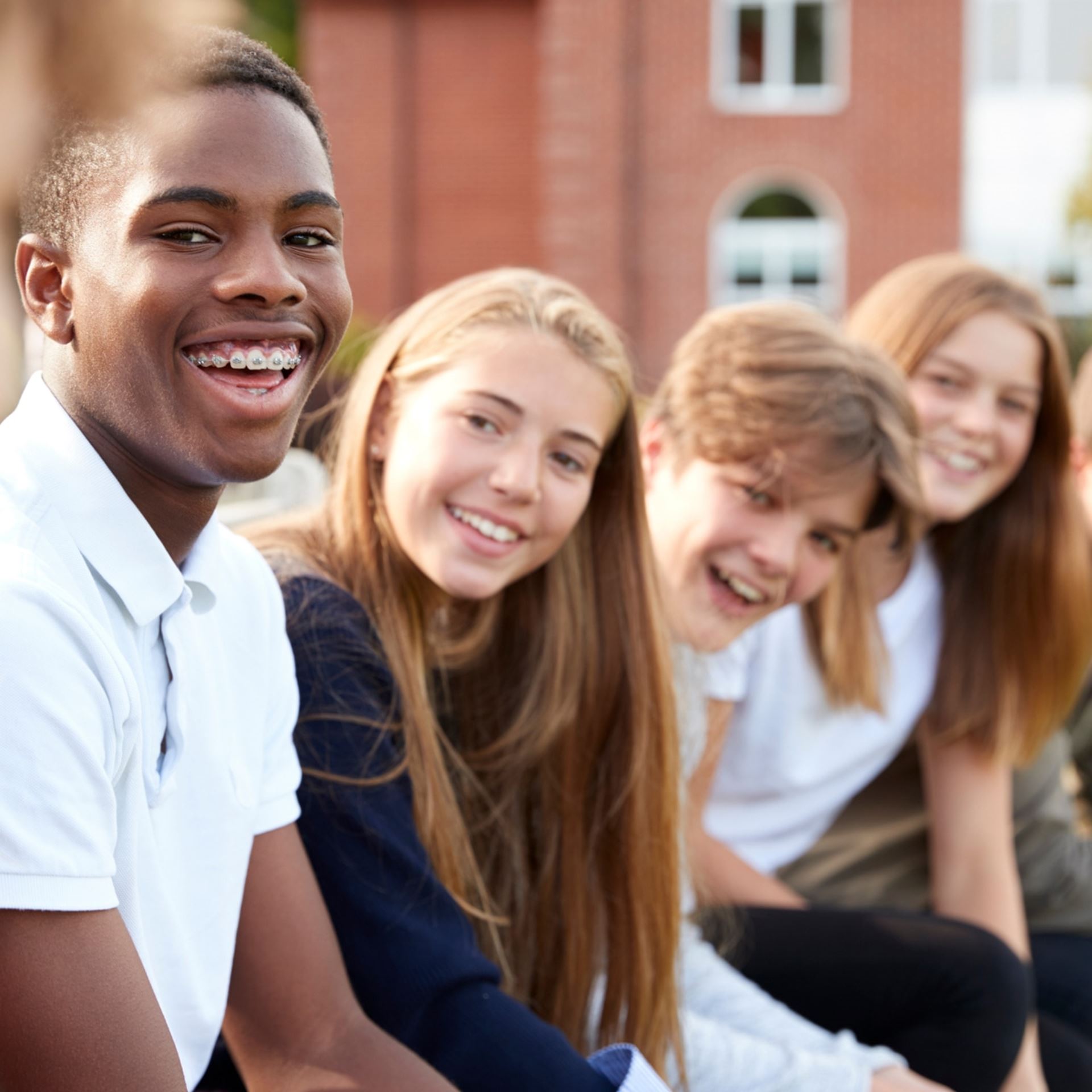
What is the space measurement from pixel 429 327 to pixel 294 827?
836mm

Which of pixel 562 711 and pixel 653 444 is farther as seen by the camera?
pixel 653 444

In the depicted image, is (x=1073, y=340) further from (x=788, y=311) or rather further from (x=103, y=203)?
(x=103, y=203)

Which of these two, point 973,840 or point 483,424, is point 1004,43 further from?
point 483,424

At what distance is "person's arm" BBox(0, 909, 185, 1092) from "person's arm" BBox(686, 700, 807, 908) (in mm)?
1578

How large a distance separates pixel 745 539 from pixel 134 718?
1422 mm

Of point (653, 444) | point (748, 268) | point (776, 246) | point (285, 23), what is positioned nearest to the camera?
point (653, 444)

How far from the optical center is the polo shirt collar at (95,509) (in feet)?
3.74

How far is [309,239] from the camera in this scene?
4.07ft

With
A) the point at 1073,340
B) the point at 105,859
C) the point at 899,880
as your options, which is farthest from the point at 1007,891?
the point at 1073,340

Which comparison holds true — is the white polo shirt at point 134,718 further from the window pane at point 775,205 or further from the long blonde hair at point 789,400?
the window pane at point 775,205

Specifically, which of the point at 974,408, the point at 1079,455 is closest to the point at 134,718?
the point at 974,408

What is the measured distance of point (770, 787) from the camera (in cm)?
278

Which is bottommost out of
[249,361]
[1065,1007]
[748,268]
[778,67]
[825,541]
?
[1065,1007]

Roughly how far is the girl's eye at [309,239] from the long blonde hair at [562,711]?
2.50 feet
